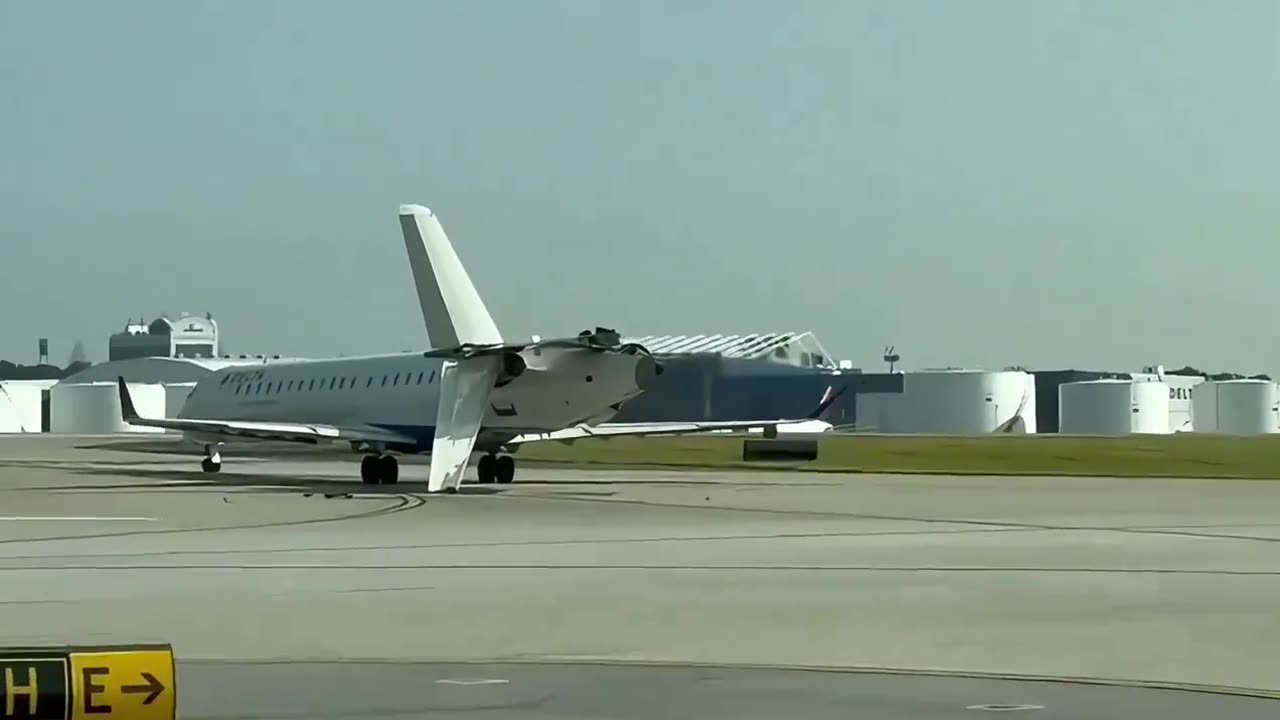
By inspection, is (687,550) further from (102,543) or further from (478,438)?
(478,438)

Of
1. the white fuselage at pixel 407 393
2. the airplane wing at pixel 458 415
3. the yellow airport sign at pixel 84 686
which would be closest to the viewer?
the yellow airport sign at pixel 84 686

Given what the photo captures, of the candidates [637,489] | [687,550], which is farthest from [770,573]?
[637,489]

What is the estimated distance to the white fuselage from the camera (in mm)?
50875

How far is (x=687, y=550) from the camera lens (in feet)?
94.5

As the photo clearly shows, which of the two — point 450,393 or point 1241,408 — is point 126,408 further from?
point 1241,408

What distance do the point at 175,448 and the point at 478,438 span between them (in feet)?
172

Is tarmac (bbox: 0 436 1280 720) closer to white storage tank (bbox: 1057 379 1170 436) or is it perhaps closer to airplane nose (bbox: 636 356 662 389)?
airplane nose (bbox: 636 356 662 389)

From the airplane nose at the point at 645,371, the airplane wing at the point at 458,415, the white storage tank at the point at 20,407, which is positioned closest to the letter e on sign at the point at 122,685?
the airplane wing at the point at 458,415

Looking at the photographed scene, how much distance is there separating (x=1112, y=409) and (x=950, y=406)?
11.7m

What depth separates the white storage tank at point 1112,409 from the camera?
478 ft

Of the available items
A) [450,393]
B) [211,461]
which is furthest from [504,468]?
[211,461]

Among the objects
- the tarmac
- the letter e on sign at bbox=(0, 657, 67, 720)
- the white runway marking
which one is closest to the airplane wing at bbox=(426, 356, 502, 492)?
the tarmac

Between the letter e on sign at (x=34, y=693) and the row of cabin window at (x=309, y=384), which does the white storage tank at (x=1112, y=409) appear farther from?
the letter e on sign at (x=34, y=693)

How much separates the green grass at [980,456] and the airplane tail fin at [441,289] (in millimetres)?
12260
